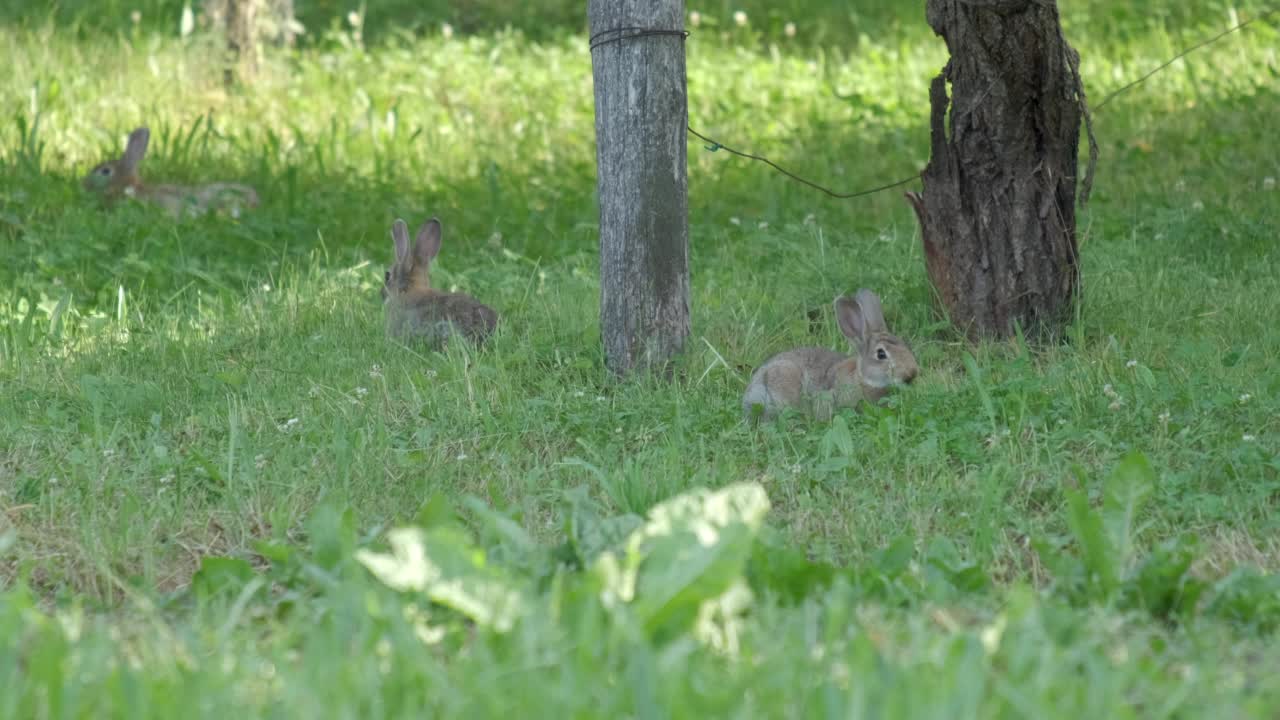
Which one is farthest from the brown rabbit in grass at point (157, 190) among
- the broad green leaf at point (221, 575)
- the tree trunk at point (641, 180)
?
the broad green leaf at point (221, 575)

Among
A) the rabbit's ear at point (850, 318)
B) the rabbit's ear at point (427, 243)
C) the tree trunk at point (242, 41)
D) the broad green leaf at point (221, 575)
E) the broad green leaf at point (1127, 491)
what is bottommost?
the broad green leaf at point (221, 575)

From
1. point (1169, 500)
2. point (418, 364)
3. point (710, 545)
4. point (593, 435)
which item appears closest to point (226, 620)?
point (710, 545)

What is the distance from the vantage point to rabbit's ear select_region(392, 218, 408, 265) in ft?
26.1

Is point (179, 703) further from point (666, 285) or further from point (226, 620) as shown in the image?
point (666, 285)

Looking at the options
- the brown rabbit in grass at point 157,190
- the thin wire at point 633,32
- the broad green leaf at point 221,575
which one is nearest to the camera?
the broad green leaf at point 221,575

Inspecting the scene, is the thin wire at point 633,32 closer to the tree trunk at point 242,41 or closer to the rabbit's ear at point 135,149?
the rabbit's ear at point 135,149

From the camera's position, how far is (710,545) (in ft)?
10.8

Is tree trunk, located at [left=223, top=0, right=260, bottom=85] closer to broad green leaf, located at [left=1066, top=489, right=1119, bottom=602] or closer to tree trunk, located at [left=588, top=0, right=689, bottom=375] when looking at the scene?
tree trunk, located at [left=588, top=0, right=689, bottom=375]

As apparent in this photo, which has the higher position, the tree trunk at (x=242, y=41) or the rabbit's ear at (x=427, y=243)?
the tree trunk at (x=242, y=41)

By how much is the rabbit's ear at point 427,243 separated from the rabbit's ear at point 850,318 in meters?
2.60

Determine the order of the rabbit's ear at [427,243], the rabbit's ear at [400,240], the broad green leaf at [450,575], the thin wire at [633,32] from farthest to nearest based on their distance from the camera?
the rabbit's ear at [427,243] → the rabbit's ear at [400,240] → the thin wire at [633,32] → the broad green leaf at [450,575]

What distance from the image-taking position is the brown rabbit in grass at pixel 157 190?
9.72 meters

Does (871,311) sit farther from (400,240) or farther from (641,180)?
(400,240)

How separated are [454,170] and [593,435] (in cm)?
539
